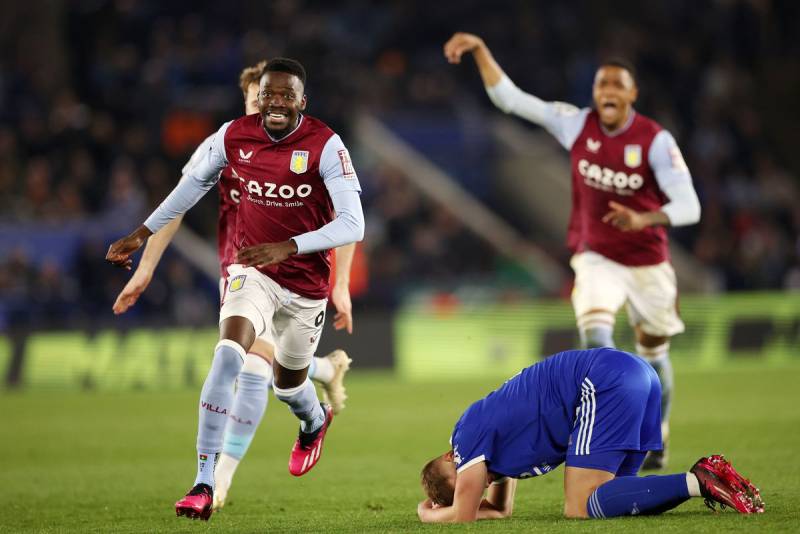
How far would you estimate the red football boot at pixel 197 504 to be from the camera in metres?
6.16

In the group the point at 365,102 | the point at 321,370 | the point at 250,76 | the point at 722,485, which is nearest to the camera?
the point at 722,485

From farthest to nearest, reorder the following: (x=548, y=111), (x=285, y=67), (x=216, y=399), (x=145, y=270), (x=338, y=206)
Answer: (x=548, y=111) → (x=145, y=270) → (x=285, y=67) → (x=338, y=206) → (x=216, y=399)

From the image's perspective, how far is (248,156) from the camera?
7.00m

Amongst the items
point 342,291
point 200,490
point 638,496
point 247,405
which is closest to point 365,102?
point 342,291

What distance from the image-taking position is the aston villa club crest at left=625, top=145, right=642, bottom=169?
903 centimetres

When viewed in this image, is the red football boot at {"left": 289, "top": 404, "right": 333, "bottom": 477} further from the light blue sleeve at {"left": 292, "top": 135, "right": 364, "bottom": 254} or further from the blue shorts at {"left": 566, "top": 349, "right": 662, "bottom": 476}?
the blue shorts at {"left": 566, "top": 349, "right": 662, "bottom": 476}

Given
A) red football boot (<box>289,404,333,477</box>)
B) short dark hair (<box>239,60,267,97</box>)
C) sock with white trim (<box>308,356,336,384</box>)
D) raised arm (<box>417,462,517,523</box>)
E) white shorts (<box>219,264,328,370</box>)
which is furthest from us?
sock with white trim (<box>308,356,336,384</box>)

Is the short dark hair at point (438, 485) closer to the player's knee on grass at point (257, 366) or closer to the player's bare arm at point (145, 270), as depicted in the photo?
the player's knee on grass at point (257, 366)

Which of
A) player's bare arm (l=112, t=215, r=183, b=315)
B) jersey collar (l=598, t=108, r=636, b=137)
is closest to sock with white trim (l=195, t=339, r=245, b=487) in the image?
player's bare arm (l=112, t=215, r=183, b=315)

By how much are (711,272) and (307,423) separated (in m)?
13.7

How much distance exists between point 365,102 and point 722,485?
16.3m

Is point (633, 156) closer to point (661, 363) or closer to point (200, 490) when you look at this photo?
point (661, 363)

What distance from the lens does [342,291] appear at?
8.06 meters

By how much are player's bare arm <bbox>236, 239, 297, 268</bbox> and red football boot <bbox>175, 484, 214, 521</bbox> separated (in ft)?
3.70
